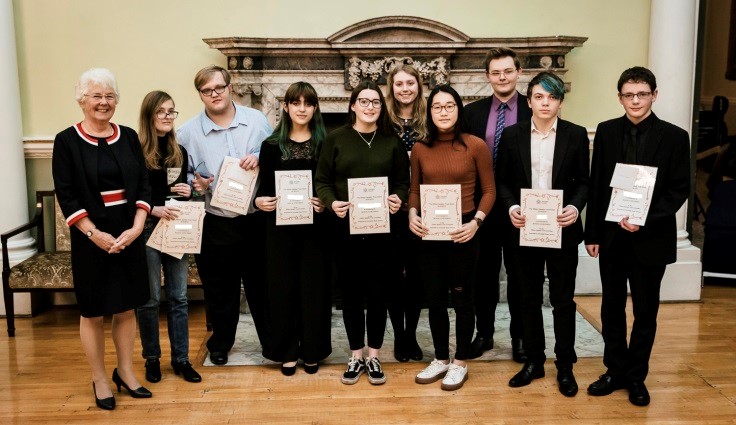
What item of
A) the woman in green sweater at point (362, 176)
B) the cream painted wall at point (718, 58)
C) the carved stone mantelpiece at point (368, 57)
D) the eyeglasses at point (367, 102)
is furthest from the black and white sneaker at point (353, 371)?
the cream painted wall at point (718, 58)

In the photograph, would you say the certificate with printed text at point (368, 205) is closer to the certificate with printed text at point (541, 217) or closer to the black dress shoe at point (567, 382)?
the certificate with printed text at point (541, 217)

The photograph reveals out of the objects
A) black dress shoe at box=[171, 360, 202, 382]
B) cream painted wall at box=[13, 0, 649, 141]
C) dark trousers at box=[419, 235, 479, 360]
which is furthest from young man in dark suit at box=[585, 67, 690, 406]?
cream painted wall at box=[13, 0, 649, 141]

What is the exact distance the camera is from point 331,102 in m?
5.25

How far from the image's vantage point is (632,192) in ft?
10.9

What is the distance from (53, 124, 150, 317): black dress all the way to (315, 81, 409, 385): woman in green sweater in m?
0.88

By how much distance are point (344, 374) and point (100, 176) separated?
1516 mm

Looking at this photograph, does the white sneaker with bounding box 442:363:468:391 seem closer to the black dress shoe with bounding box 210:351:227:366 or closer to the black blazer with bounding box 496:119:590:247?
the black blazer with bounding box 496:119:590:247

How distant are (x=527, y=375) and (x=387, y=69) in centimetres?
240

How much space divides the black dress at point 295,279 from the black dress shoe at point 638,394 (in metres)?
1.50

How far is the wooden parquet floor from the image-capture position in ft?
11.0

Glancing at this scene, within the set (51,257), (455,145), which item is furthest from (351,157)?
(51,257)

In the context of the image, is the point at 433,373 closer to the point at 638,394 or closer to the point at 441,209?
the point at 441,209

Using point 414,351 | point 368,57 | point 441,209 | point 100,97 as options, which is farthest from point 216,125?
point 368,57

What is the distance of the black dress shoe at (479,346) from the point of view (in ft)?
13.4
